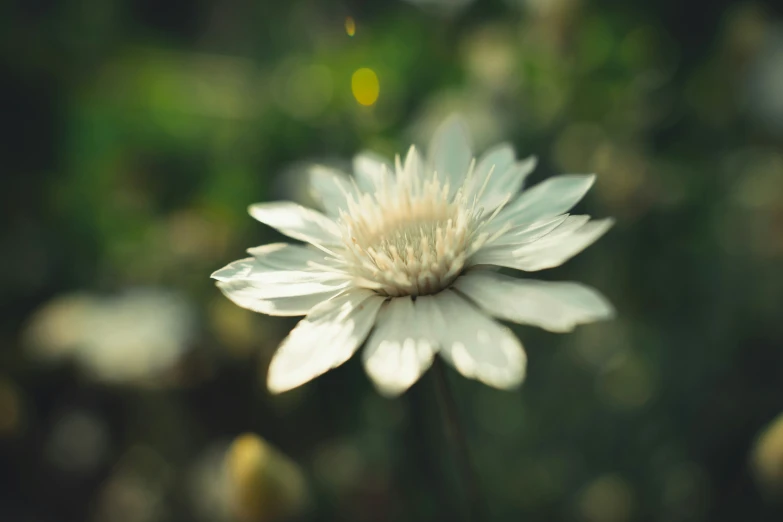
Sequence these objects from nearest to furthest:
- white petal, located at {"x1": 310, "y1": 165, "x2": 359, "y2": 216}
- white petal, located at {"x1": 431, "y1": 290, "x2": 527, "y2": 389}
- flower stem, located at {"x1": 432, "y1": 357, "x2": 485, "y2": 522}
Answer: white petal, located at {"x1": 431, "y1": 290, "x2": 527, "y2": 389}
flower stem, located at {"x1": 432, "y1": 357, "x2": 485, "y2": 522}
white petal, located at {"x1": 310, "y1": 165, "x2": 359, "y2": 216}

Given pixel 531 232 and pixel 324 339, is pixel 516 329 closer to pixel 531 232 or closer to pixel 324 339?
pixel 531 232

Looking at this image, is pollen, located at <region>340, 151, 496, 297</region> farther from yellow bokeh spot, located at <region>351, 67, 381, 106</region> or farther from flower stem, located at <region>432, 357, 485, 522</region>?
yellow bokeh spot, located at <region>351, 67, 381, 106</region>

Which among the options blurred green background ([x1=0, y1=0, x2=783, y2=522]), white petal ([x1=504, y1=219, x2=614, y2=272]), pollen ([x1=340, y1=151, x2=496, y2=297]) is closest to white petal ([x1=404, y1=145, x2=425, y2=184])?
pollen ([x1=340, y1=151, x2=496, y2=297])

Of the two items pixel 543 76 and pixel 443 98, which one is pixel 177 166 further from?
pixel 543 76

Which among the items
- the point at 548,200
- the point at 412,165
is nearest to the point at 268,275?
the point at 412,165

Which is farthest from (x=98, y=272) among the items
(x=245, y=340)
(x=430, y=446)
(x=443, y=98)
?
(x=430, y=446)

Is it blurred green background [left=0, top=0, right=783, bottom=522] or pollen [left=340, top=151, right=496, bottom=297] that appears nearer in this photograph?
pollen [left=340, top=151, right=496, bottom=297]
